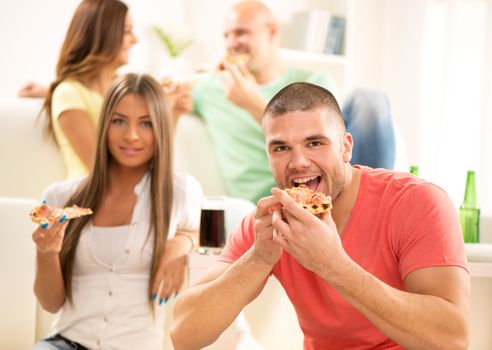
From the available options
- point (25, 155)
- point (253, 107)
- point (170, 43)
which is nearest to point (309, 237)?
point (253, 107)

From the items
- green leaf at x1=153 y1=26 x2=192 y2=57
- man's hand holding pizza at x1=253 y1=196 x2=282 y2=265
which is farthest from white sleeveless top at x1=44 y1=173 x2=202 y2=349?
green leaf at x1=153 y1=26 x2=192 y2=57

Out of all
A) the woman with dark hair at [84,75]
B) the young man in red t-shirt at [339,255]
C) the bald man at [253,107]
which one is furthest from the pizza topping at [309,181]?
the woman with dark hair at [84,75]

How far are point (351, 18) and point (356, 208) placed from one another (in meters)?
3.32

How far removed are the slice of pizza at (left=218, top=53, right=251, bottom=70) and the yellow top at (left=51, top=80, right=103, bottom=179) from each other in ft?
1.84

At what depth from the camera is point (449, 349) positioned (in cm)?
147

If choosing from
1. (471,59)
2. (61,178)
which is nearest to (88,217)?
(61,178)

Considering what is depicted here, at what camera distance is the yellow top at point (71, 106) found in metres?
2.88

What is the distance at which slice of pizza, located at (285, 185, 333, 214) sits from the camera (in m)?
1.48

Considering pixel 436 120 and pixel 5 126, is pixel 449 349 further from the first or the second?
pixel 436 120

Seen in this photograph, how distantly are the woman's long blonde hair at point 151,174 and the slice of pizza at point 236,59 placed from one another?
2.78 feet

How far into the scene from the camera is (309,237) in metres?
1.41

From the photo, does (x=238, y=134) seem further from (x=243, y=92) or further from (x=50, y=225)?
(x=50, y=225)

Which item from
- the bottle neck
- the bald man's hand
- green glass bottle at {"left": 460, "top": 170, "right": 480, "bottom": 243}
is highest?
the bald man's hand

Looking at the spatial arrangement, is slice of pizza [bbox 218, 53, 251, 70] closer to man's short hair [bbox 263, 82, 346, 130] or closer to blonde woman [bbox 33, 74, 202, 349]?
blonde woman [bbox 33, 74, 202, 349]
